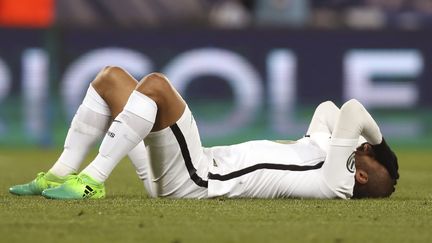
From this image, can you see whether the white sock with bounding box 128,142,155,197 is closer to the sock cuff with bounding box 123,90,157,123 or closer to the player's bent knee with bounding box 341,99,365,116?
the sock cuff with bounding box 123,90,157,123

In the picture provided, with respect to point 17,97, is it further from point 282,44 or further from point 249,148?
point 249,148

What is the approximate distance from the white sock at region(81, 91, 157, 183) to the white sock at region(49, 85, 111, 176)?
0.35 metres

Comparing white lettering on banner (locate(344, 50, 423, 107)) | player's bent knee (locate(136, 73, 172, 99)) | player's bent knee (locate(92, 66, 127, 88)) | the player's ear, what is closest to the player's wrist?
the player's ear

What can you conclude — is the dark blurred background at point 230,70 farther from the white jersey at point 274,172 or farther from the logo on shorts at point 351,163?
the logo on shorts at point 351,163

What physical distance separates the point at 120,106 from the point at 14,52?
750 centimetres

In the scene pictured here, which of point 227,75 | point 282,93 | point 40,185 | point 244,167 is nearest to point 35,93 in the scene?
point 227,75

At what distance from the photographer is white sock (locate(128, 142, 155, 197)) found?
7.11 m

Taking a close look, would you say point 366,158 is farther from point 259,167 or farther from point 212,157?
point 212,157

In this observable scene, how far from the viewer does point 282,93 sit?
14328 millimetres

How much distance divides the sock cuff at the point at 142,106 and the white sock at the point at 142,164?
1.83ft

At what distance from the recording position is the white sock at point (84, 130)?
702cm

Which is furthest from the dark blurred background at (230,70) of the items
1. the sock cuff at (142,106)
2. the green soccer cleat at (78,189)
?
the sock cuff at (142,106)

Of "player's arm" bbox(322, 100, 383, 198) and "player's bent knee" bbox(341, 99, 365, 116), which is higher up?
"player's bent knee" bbox(341, 99, 365, 116)

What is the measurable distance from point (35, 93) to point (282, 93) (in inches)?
117
